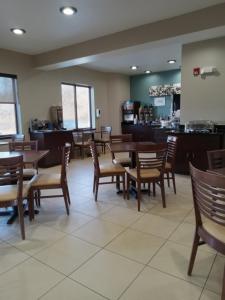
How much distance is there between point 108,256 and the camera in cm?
202

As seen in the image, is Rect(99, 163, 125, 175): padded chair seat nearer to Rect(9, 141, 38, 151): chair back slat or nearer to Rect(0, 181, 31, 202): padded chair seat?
Rect(0, 181, 31, 202): padded chair seat

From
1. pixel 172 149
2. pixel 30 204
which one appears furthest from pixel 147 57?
pixel 30 204

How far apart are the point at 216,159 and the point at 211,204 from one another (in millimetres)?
1008

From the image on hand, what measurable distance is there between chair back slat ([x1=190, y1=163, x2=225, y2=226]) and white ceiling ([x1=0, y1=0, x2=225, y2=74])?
269 cm

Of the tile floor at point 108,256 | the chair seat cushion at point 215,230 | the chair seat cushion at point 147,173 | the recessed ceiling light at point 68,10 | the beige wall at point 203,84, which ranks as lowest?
the tile floor at point 108,256

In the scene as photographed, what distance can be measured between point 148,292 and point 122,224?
3.33 feet

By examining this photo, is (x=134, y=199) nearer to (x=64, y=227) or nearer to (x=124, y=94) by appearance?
(x=64, y=227)

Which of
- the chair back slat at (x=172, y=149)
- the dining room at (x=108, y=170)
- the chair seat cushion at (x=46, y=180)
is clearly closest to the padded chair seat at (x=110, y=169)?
the dining room at (x=108, y=170)

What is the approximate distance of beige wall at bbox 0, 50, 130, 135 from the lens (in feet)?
17.4

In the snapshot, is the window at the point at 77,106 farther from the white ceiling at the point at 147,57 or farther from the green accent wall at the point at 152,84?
the green accent wall at the point at 152,84

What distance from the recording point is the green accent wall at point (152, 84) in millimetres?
7951

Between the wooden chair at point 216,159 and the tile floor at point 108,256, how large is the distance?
741 mm

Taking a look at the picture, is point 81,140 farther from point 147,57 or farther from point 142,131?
point 147,57

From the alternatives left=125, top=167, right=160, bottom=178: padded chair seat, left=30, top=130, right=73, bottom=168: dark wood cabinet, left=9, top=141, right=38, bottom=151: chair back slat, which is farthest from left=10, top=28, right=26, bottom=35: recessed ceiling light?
left=125, top=167, right=160, bottom=178: padded chair seat
